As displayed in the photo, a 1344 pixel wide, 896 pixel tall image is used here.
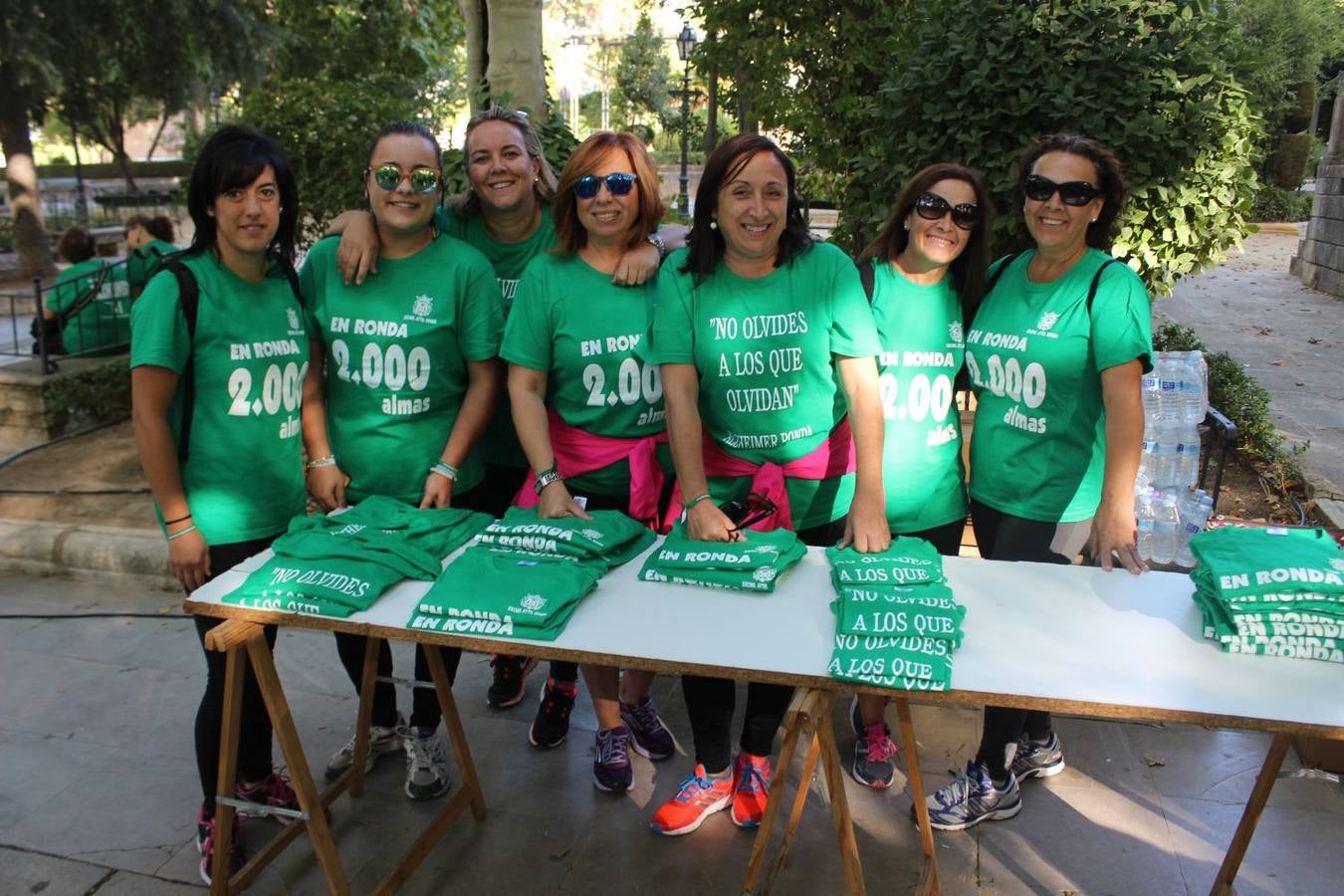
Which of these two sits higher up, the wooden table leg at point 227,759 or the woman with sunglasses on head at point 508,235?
the woman with sunglasses on head at point 508,235

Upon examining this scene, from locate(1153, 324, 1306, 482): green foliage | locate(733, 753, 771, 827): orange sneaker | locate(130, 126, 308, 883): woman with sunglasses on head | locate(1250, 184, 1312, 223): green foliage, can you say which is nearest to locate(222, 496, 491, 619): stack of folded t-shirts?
locate(130, 126, 308, 883): woman with sunglasses on head

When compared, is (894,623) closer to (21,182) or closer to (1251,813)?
(1251,813)

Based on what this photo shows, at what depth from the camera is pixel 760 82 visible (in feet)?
27.9

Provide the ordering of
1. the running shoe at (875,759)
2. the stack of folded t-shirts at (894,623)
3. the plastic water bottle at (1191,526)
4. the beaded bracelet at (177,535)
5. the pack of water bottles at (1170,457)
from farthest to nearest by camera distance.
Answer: the pack of water bottles at (1170,457) → the plastic water bottle at (1191,526) → the running shoe at (875,759) → the beaded bracelet at (177,535) → the stack of folded t-shirts at (894,623)

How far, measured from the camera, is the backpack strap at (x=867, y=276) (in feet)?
9.55

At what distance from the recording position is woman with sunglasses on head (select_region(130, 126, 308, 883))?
8.56ft

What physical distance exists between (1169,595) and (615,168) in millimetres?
1816

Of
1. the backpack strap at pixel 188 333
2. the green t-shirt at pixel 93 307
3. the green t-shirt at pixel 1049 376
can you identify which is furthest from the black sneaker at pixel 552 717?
the green t-shirt at pixel 93 307

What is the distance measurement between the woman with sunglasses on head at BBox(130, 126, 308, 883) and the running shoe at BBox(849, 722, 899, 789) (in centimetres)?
192

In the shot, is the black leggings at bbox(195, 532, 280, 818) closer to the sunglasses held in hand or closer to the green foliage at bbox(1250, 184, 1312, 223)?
the sunglasses held in hand

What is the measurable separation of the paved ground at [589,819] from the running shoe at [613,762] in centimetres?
5

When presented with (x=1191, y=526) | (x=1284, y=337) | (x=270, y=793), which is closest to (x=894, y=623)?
(x=270, y=793)

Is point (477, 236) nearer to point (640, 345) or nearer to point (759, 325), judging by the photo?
point (640, 345)

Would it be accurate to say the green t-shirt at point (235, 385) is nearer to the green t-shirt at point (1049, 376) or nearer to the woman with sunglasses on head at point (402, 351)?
the woman with sunglasses on head at point (402, 351)
